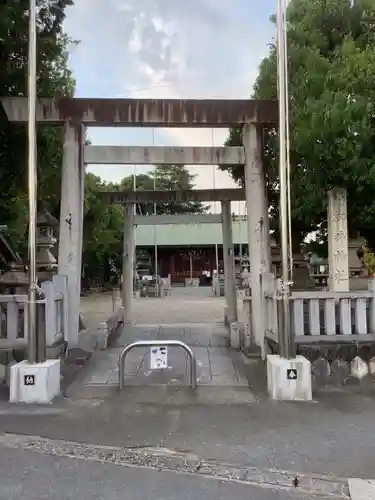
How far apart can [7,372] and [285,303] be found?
13.5 feet

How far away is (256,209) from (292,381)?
3.92 m

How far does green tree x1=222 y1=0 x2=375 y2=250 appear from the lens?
984cm

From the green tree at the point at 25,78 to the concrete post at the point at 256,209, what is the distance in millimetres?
4553

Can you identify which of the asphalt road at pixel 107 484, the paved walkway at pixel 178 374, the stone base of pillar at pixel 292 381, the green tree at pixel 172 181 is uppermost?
the green tree at pixel 172 181

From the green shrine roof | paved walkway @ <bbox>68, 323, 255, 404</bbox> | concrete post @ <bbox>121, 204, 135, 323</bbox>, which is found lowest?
paved walkway @ <bbox>68, 323, 255, 404</bbox>

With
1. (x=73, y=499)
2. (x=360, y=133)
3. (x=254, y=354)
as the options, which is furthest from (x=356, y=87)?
(x=73, y=499)

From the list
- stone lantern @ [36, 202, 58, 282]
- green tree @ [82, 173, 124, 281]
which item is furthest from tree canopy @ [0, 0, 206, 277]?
green tree @ [82, 173, 124, 281]

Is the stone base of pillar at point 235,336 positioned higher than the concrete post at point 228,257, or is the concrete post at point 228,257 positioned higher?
the concrete post at point 228,257

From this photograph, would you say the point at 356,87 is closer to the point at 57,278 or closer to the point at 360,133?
the point at 360,133

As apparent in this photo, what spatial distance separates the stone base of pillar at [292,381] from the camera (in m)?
6.68

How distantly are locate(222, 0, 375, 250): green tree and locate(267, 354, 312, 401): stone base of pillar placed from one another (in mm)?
4854

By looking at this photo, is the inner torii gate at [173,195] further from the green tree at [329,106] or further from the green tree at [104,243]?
the green tree at [104,243]

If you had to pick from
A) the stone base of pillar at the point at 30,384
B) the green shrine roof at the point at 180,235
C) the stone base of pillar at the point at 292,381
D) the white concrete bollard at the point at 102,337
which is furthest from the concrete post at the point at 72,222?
the green shrine roof at the point at 180,235

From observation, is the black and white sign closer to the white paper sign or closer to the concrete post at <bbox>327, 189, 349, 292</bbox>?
the white paper sign
